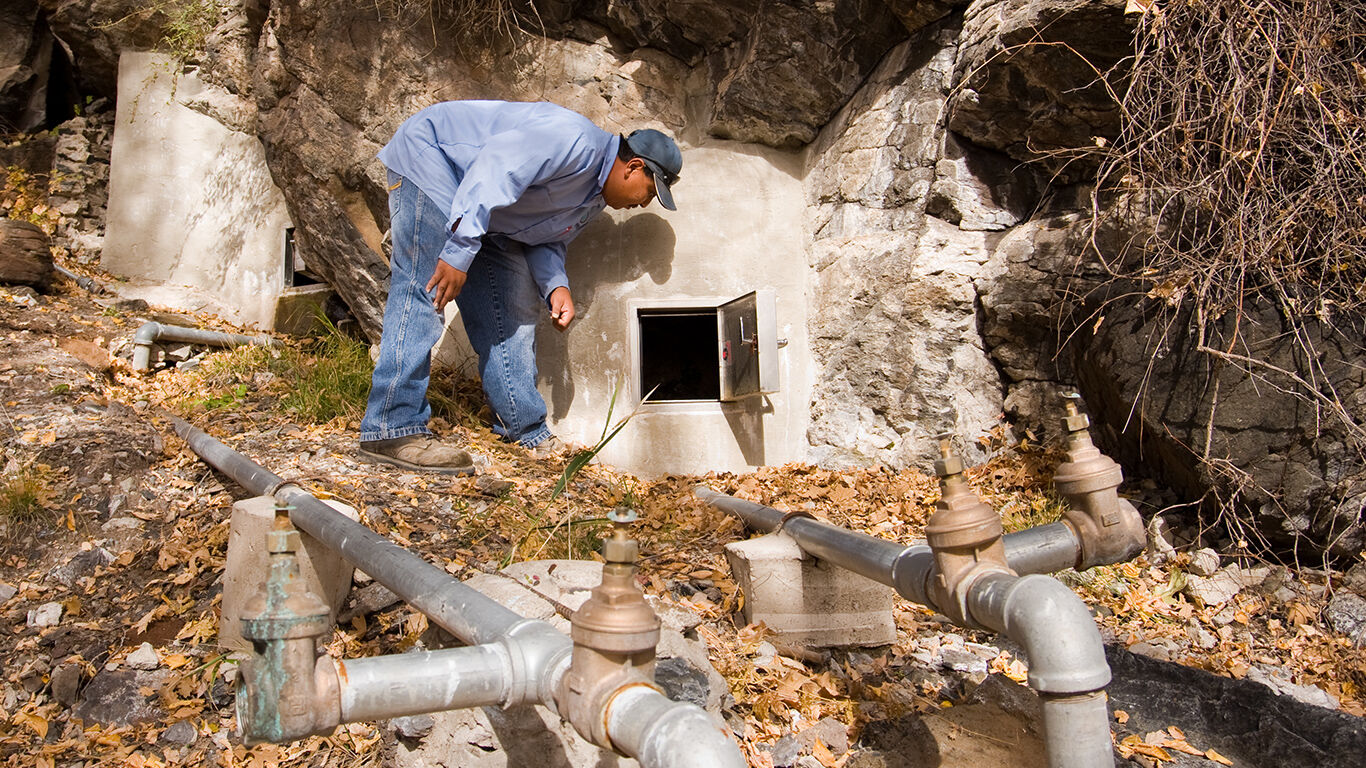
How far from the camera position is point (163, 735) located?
2498 millimetres

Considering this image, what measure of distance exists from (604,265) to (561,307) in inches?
25.6

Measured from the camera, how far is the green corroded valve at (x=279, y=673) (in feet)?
4.81

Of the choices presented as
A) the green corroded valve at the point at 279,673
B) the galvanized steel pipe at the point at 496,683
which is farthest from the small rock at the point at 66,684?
the green corroded valve at the point at 279,673

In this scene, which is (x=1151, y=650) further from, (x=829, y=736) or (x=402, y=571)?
(x=402, y=571)

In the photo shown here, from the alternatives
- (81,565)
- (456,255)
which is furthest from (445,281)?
(81,565)

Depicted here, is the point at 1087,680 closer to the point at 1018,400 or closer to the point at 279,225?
the point at 1018,400

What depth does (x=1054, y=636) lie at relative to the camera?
1576mm

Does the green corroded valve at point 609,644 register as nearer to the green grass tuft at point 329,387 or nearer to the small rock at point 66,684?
the small rock at point 66,684

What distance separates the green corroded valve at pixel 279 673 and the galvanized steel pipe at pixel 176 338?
5.06m

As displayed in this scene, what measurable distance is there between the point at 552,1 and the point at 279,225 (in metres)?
3.54

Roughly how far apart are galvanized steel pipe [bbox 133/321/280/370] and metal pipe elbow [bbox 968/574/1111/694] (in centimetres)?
571

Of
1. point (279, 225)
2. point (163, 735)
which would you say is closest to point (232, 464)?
point (163, 735)

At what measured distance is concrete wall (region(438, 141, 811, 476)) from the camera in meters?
4.91

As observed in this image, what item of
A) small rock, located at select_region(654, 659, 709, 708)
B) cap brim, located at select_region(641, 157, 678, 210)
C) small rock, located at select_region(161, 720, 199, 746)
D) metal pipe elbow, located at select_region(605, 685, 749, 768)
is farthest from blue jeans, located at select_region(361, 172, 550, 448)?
metal pipe elbow, located at select_region(605, 685, 749, 768)
